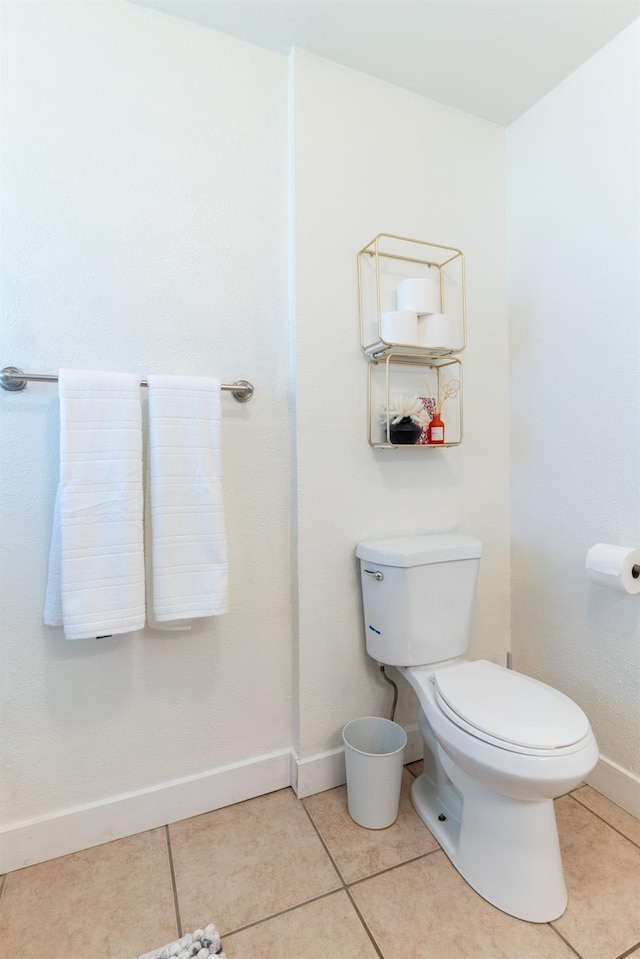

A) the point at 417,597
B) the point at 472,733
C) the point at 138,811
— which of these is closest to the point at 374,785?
the point at 472,733

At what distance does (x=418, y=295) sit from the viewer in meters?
1.41

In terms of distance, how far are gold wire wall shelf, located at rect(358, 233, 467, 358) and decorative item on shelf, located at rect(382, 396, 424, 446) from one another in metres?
0.16

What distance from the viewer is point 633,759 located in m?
1.33

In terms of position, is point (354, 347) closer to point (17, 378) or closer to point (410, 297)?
point (410, 297)

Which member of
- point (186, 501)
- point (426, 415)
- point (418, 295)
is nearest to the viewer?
point (186, 501)

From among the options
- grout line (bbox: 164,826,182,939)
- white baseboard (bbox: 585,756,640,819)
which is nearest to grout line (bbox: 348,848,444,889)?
grout line (bbox: 164,826,182,939)

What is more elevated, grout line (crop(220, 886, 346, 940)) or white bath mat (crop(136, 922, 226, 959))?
white bath mat (crop(136, 922, 226, 959))

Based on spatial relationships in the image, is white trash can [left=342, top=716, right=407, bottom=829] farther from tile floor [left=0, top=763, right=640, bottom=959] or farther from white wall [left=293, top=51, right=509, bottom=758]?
white wall [left=293, top=51, right=509, bottom=758]

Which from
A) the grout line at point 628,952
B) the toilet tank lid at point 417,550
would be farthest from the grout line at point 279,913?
the toilet tank lid at point 417,550

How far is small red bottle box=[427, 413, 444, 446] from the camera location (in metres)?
1.51

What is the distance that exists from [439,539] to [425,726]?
21.6 inches

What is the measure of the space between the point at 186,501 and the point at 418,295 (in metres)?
0.91

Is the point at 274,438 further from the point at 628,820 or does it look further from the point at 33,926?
the point at 628,820

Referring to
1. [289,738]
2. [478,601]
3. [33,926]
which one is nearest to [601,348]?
[478,601]
